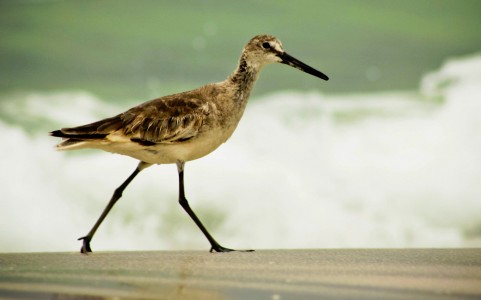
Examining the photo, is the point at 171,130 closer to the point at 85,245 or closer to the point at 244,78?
the point at 244,78

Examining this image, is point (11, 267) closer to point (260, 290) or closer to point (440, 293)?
point (260, 290)

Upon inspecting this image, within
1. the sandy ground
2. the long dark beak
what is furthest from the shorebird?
the sandy ground

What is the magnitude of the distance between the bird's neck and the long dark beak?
29cm

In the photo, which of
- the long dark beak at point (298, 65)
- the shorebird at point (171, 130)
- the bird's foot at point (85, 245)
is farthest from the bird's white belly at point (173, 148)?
the long dark beak at point (298, 65)

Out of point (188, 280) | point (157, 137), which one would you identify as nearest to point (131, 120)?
point (157, 137)

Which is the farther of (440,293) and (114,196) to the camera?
(114,196)

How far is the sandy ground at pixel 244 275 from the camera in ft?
16.1

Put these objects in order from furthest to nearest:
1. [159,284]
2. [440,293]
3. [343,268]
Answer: [343,268], [159,284], [440,293]

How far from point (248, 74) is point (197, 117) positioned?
2.46 ft

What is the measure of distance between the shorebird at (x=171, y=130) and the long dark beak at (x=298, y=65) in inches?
18.4

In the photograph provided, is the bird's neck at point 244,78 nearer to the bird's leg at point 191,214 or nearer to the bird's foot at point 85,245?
the bird's leg at point 191,214

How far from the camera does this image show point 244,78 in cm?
799

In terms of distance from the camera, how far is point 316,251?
7754mm

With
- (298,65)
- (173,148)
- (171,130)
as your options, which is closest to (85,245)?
(173,148)
